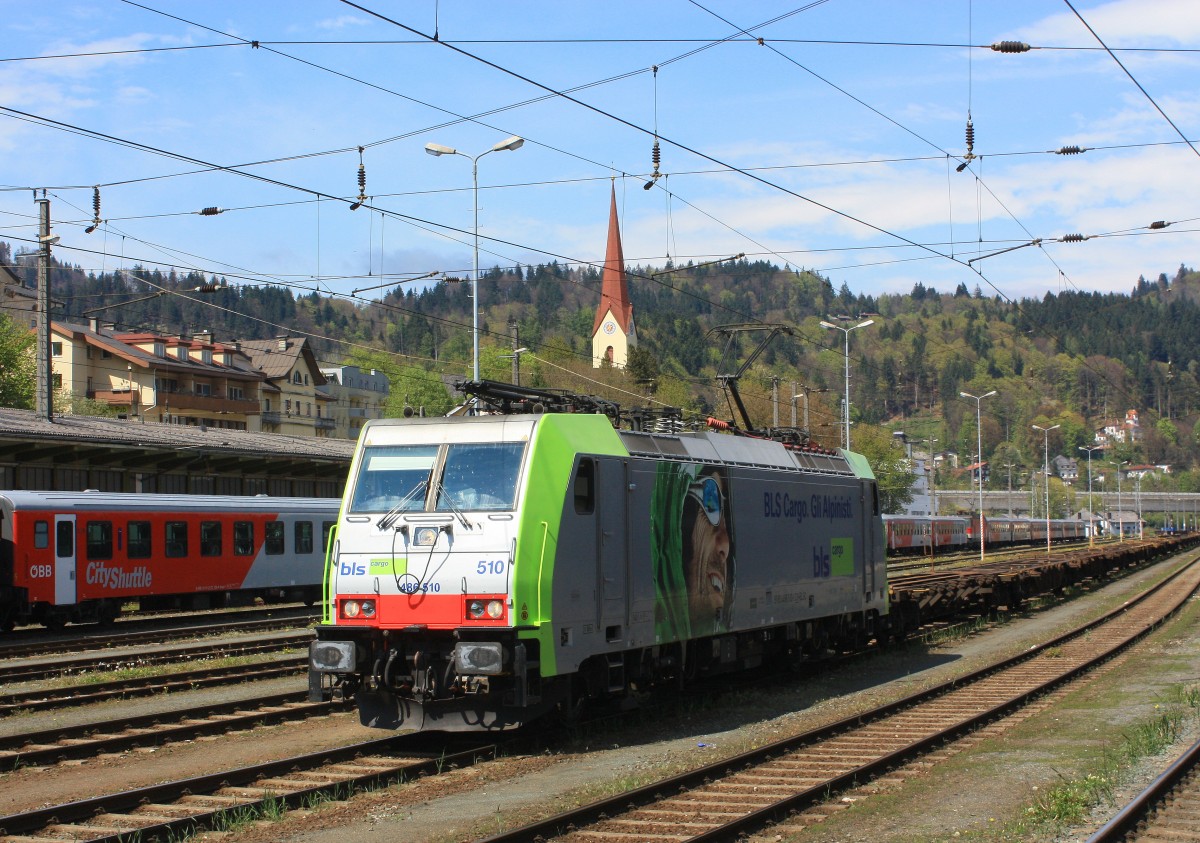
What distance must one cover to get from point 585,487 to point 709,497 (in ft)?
9.73

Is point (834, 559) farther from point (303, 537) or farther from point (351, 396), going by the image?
point (351, 396)

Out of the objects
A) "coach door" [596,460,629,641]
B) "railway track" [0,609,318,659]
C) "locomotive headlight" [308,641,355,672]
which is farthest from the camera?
"railway track" [0,609,318,659]

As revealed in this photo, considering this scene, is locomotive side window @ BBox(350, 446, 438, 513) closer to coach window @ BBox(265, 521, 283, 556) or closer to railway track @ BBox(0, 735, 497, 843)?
railway track @ BBox(0, 735, 497, 843)

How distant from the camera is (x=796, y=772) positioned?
11383 millimetres

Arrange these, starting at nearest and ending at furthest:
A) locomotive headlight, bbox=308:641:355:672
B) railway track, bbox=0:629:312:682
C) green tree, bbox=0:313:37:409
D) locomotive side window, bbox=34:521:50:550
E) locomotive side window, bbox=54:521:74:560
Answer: locomotive headlight, bbox=308:641:355:672 → railway track, bbox=0:629:312:682 → locomotive side window, bbox=34:521:50:550 → locomotive side window, bbox=54:521:74:560 → green tree, bbox=0:313:37:409

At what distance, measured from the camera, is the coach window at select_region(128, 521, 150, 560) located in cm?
2839

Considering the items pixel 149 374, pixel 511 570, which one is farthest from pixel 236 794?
pixel 149 374

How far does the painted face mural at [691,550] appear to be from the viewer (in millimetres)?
14094

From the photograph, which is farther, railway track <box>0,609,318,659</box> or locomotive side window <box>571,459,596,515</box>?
railway track <box>0,609,318,659</box>

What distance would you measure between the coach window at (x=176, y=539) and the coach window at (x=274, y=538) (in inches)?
115

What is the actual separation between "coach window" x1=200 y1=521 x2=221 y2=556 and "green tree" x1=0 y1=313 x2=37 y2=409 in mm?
46625

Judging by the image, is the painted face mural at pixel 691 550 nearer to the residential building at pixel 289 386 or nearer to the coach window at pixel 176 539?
the coach window at pixel 176 539

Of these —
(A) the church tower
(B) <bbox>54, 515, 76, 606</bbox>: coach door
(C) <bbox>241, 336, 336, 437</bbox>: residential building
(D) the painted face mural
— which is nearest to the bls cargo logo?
(D) the painted face mural

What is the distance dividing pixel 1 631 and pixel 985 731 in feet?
70.6
